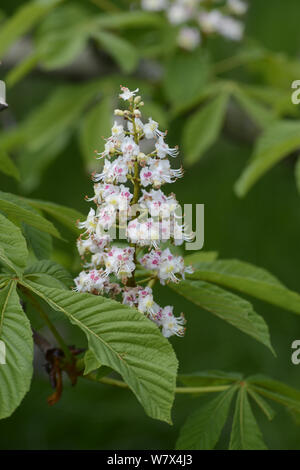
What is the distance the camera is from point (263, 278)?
3.06 feet

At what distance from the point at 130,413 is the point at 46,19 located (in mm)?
1687

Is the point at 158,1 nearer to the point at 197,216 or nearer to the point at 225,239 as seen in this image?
the point at 197,216

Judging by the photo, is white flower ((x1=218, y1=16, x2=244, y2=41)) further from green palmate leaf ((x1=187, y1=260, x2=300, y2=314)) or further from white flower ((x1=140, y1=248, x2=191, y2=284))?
white flower ((x1=140, y1=248, x2=191, y2=284))

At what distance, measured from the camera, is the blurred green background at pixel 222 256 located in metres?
2.85

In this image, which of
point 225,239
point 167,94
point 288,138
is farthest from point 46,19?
point 225,239

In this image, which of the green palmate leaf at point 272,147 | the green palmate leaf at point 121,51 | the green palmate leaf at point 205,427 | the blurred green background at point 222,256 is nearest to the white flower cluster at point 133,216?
the green palmate leaf at point 205,427

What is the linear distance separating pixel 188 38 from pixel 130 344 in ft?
4.45

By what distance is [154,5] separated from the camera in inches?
76.2

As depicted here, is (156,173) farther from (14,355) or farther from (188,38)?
(188,38)

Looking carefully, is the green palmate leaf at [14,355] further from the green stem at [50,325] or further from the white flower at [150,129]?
the white flower at [150,129]

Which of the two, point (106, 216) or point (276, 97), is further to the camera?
point (276, 97)

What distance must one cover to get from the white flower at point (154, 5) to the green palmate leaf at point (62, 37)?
19 cm

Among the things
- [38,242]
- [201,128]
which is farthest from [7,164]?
[201,128]

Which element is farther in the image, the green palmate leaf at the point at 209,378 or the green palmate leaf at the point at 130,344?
the green palmate leaf at the point at 209,378
